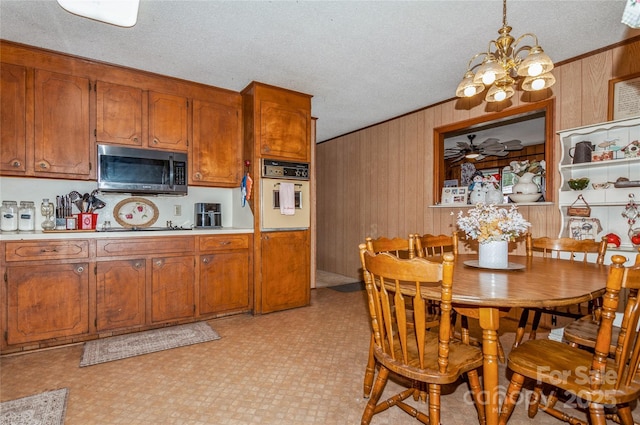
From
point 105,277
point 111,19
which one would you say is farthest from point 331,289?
point 111,19

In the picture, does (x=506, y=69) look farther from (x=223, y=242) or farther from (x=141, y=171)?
(x=141, y=171)

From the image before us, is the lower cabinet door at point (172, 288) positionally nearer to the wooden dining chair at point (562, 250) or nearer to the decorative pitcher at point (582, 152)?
the wooden dining chair at point (562, 250)

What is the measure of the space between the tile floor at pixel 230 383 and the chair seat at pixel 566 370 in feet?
1.67

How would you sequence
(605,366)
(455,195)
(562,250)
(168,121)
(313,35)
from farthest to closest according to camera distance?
(455,195) → (168,121) → (313,35) → (562,250) → (605,366)

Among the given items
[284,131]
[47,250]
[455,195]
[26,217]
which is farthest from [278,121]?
[26,217]

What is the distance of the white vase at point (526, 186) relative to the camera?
10.5 ft

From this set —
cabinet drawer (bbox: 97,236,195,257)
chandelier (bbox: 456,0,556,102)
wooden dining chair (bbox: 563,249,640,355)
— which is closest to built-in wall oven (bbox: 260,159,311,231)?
cabinet drawer (bbox: 97,236,195,257)

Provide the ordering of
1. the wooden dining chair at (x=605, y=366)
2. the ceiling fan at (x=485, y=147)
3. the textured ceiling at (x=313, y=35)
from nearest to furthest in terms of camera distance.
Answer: the wooden dining chair at (x=605, y=366) < the textured ceiling at (x=313, y=35) < the ceiling fan at (x=485, y=147)

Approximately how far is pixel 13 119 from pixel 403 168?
163 inches

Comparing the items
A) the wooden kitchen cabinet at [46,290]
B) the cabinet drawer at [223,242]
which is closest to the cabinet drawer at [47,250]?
the wooden kitchen cabinet at [46,290]

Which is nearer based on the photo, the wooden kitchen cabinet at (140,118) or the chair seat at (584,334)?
the chair seat at (584,334)

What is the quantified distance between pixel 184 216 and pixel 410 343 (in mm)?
2952

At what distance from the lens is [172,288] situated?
10.2 feet

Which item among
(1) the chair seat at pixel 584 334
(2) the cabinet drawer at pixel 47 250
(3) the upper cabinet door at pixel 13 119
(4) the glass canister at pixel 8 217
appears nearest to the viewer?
(1) the chair seat at pixel 584 334
